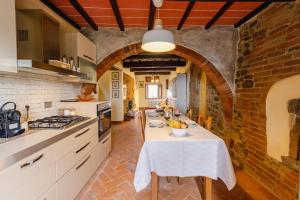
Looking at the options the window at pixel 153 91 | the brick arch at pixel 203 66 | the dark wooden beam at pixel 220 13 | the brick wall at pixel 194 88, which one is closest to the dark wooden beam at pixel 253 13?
the dark wooden beam at pixel 220 13

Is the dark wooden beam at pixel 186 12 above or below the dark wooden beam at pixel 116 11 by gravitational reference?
above

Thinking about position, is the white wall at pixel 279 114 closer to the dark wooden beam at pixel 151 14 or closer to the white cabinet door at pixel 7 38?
the dark wooden beam at pixel 151 14

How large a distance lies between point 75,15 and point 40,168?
7.85 feet

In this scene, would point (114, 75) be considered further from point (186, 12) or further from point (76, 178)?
point (76, 178)

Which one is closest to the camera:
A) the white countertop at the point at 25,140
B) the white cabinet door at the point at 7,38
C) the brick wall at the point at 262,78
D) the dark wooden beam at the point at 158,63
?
the white countertop at the point at 25,140

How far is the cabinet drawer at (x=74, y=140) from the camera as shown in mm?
1835

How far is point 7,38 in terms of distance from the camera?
1.55 meters

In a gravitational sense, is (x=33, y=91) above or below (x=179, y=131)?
above

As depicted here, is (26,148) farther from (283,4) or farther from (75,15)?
(283,4)

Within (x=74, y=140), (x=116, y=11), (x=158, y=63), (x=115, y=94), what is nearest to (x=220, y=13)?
(x=116, y=11)

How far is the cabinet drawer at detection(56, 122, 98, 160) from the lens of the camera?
1.84 metres

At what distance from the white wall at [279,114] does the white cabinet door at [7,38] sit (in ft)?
9.52

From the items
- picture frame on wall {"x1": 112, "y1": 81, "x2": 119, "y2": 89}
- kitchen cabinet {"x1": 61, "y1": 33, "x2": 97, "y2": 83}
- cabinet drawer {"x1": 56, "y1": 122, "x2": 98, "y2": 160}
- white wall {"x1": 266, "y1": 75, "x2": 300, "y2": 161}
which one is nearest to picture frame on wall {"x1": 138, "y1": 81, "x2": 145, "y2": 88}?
picture frame on wall {"x1": 112, "y1": 81, "x2": 119, "y2": 89}

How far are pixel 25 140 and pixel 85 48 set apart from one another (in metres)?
1.92
